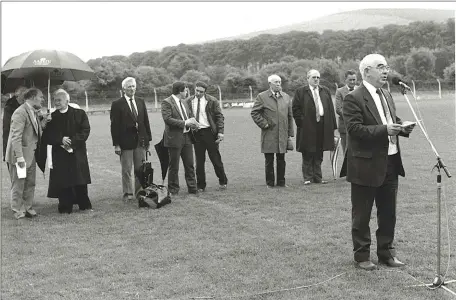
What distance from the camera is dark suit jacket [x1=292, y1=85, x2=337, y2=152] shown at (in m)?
11.6

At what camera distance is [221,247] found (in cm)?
715

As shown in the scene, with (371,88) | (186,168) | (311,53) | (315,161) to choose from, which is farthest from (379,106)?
(311,53)

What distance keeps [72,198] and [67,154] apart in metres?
0.70

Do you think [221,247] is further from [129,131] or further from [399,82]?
[129,131]

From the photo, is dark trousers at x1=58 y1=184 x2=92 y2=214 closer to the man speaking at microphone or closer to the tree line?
the man speaking at microphone

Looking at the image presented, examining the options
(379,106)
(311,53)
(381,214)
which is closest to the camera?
(379,106)

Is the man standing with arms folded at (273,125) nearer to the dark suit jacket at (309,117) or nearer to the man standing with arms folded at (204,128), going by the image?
the dark suit jacket at (309,117)

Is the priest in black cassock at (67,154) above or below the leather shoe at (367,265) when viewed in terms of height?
above

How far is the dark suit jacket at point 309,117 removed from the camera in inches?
456

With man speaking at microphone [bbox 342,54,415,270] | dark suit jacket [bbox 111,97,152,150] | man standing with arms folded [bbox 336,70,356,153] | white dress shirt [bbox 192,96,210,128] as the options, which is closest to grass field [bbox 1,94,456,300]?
man speaking at microphone [bbox 342,54,415,270]

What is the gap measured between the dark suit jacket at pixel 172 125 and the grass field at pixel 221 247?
3.14 ft

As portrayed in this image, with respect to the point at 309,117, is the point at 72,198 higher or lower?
lower

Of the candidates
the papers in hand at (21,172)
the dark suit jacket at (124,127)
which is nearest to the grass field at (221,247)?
the papers in hand at (21,172)

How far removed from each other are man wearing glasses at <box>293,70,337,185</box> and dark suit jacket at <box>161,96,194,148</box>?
2296 millimetres
